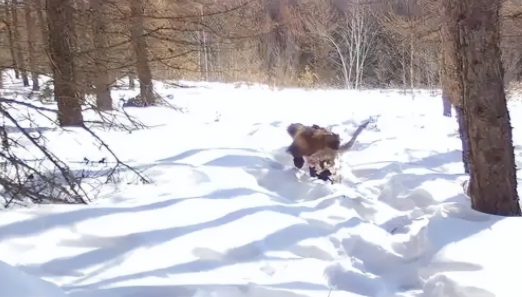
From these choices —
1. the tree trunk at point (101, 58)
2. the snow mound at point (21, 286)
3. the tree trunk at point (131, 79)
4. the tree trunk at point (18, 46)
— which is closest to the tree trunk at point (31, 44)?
the tree trunk at point (18, 46)

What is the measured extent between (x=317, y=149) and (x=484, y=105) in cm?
289

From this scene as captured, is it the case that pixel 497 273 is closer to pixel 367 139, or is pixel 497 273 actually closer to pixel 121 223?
pixel 121 223

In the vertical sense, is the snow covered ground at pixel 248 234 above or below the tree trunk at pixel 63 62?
below

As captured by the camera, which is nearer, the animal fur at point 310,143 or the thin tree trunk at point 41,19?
the thin tree trunk at point 41,19

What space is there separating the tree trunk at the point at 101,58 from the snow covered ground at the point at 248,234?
31.4 inches

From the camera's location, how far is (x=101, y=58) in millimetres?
5688

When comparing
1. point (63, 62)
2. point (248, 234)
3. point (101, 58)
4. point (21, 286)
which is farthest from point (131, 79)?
point (21, 286)

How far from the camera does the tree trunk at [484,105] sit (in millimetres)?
4965

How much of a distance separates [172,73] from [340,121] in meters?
6.64

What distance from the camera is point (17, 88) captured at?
4805mm

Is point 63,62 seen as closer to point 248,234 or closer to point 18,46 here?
point 18,46

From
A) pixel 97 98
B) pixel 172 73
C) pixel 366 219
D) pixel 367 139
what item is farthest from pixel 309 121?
pixel 97 98

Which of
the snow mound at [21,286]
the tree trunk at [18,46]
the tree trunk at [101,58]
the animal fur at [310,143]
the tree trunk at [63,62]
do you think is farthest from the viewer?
the animal fur at [310,143]

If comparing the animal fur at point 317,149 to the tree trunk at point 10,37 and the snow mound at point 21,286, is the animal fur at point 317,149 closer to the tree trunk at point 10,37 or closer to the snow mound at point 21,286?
the tree trunk at point 10,37
